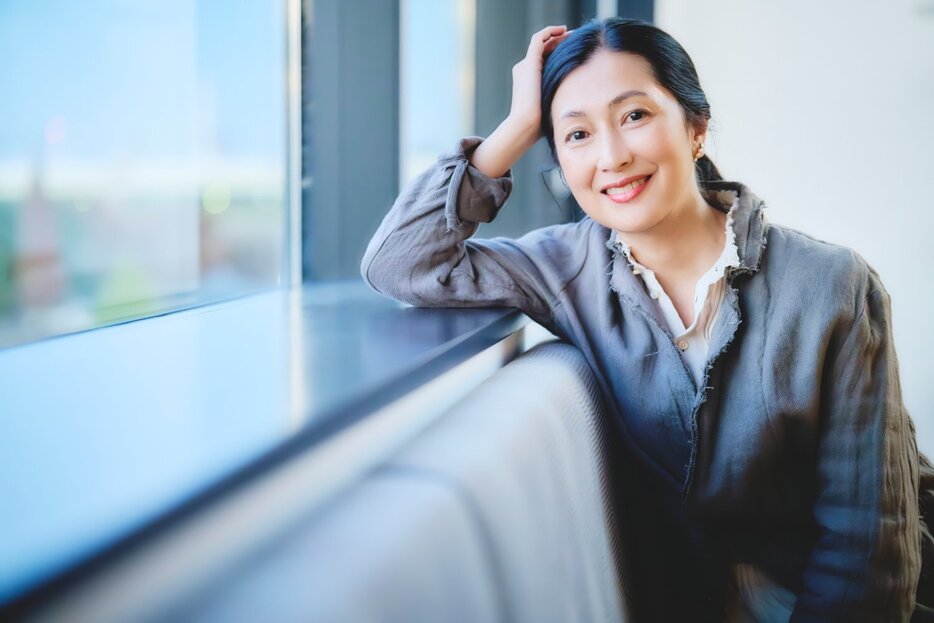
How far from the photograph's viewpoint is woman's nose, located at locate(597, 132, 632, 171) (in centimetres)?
105

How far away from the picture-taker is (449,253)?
1.15 metres

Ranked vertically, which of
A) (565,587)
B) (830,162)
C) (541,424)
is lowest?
(565,587)

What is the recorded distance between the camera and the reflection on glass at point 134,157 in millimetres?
907

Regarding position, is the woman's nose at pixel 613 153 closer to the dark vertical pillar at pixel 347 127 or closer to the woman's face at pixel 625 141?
the woman's face at pixel 625 141

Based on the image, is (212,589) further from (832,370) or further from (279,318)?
(832,370)

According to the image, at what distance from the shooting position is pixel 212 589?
1.42 ft

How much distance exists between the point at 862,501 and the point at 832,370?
16 cm

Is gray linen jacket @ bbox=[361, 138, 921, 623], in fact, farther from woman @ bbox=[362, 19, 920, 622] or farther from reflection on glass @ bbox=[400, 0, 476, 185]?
reflection on glass @ bbox=[400, 0, 476, 185]

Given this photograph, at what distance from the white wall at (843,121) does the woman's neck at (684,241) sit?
3.17ft

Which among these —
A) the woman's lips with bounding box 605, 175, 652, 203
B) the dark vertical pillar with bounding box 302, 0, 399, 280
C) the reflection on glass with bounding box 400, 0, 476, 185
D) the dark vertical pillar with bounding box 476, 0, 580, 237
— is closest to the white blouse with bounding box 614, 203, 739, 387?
the woman's lips with bounding box 605, 175, 652, 203

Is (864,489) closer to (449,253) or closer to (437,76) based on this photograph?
(449,253)

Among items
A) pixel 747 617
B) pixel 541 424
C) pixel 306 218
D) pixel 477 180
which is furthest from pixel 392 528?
pixel 306 218

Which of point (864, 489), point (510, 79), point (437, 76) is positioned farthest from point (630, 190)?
point (510, 79)

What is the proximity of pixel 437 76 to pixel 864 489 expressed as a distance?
143 centimetres
